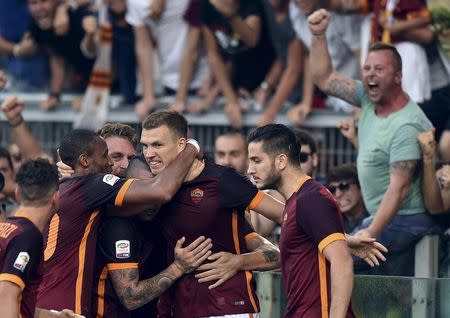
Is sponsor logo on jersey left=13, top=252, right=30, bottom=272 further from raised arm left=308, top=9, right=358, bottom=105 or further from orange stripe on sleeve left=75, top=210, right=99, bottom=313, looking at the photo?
raised arm left=308, top=9, right=358, bottom=105

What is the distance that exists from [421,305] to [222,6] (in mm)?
4977

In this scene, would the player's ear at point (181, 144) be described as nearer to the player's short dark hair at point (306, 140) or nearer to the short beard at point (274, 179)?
the short beard at point (274, 179)

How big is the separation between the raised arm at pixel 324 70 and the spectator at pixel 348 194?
2.71ft

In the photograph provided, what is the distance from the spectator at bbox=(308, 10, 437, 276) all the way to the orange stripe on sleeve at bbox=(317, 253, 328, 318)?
197 centimetres

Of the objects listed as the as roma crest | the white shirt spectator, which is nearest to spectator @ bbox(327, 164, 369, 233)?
the as roma crest

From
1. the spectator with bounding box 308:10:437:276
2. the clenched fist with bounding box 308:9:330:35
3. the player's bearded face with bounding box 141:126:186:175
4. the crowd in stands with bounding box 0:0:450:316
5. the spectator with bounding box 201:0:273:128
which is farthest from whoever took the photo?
the spectator with bounding box 201:0:273:128

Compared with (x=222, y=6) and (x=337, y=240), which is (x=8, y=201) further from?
(x=337, y=240)

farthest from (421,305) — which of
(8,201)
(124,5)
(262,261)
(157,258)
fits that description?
(124,5)

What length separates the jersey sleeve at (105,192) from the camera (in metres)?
8.12

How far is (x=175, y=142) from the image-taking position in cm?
844

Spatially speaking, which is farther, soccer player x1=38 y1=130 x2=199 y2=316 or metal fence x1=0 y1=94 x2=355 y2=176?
metal fence x1=0 y1=94 x2=355 y2=176

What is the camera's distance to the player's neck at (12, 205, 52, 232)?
24.0 ft

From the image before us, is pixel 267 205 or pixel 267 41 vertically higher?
pixel 267 41

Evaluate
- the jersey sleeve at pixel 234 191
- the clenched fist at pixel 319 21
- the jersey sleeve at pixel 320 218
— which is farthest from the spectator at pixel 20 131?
the jersey sleeve at pixel 320 218
